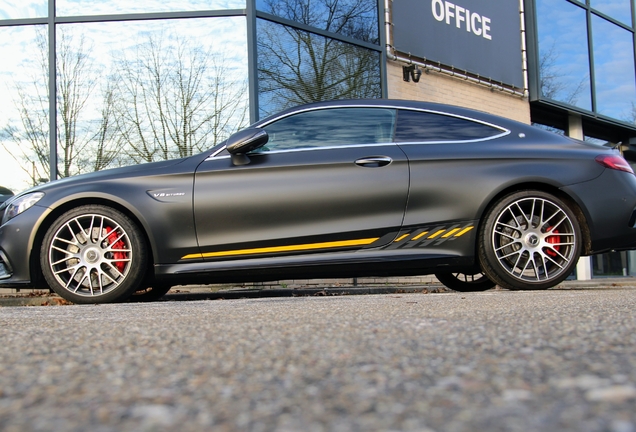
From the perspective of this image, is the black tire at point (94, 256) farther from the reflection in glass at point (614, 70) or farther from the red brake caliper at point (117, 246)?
the reflection in glass at point (614, 70)

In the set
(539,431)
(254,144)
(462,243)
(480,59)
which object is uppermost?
(480,59)

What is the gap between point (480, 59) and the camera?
38.4 feet

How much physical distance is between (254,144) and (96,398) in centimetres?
314

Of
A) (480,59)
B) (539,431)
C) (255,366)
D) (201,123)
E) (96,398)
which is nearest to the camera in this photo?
(539,431)

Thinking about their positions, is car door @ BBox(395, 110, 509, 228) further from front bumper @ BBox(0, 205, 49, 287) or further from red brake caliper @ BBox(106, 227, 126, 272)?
front bumper @ BBox(0, 205, 49, 287)

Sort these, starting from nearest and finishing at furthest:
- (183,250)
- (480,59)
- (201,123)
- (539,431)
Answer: (539,431)
(183,250)
(201,123)
(480,59)

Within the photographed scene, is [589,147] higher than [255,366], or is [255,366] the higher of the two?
[589,147]

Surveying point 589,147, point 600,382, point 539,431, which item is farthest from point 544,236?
point 539,431

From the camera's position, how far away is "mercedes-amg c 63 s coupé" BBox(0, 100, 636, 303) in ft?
13.4

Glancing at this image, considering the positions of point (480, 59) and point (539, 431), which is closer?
point (539, 431)

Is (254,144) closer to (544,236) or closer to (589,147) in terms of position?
(544,236)

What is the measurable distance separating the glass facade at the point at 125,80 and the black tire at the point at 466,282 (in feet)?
12.2

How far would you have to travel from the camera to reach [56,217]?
4.21 m

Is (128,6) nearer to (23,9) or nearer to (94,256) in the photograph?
(23,9)
